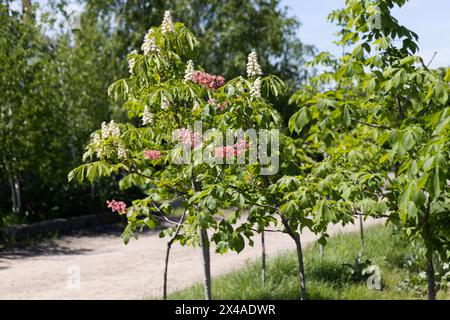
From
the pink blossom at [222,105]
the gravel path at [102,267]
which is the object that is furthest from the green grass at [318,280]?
the pink blossom at [222,105]

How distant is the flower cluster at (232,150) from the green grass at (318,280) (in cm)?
341

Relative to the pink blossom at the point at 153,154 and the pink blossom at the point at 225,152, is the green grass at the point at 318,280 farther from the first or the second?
the pink blossom at the point at 225,152

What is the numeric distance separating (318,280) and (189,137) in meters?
4.11

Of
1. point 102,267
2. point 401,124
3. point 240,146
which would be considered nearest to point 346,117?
point 401,124

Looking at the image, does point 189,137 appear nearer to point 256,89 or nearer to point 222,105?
point 222,105

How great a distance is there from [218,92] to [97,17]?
52.1 ft

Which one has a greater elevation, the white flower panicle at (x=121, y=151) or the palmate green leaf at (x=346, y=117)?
the palmate green leaf at (x=346, y=117)

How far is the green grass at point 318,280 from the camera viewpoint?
7.19 metres

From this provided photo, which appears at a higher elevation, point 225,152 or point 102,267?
point 225,152

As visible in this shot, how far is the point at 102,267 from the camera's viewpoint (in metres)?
10.2

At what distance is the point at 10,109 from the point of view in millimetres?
13336

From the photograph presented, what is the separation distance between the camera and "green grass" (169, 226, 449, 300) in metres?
7.19

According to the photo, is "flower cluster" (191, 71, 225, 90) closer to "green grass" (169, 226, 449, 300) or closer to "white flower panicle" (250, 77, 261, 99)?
"white flower panicle" (250, 77, 261, 99)
